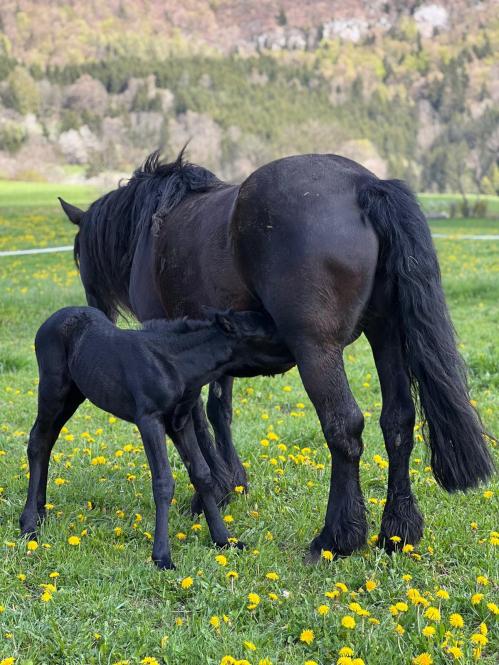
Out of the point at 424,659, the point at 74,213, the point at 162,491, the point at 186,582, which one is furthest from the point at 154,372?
the point at 74,213

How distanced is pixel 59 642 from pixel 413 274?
2.38m

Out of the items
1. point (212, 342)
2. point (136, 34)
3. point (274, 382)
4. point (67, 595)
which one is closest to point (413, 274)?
point (212, 342)

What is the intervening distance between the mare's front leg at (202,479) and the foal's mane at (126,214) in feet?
4.72

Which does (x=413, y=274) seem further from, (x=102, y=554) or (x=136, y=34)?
(x=136, y=34)

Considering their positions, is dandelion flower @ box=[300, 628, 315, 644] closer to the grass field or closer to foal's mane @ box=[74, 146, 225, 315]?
the grass field

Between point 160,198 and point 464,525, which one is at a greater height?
point 160,198

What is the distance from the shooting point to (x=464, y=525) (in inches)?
181

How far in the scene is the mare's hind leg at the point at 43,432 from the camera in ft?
15.5

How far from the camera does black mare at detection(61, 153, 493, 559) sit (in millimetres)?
4047

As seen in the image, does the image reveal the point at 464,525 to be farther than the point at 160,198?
No

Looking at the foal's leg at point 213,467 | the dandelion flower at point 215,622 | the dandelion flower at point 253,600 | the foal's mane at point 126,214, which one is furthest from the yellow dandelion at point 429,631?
the foal's mane at point 126,214

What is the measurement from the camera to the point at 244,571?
403cm

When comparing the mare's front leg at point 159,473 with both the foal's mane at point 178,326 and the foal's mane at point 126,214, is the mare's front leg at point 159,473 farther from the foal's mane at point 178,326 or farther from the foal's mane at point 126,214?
the foal's mane at point 126,214

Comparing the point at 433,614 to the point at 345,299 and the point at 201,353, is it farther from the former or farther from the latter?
the point at 201,353
